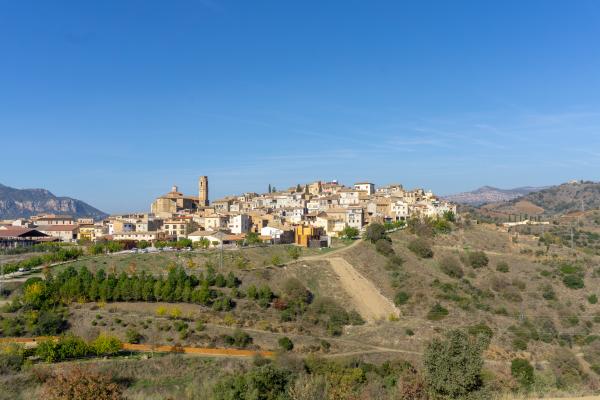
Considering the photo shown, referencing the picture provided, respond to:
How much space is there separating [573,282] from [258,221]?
34305 mm

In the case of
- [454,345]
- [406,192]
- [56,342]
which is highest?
[406,192]

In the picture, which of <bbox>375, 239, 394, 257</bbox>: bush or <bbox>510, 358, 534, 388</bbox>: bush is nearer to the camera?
<bbox>510, 358, 534, 388</bbox>: bush

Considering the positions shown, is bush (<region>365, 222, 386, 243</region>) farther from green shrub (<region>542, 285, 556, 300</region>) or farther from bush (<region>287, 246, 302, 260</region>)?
green shrub (<region>542, 285, 556, 300</region>)

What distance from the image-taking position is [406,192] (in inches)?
3319

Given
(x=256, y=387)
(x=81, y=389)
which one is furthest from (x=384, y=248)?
(x=81, y=389)

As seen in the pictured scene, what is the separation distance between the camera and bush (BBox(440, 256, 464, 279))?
168 ft

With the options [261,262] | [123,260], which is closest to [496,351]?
[261,262]

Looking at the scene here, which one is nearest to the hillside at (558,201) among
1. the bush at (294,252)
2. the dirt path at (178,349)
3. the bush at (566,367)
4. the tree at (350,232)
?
the tree at (350,232)

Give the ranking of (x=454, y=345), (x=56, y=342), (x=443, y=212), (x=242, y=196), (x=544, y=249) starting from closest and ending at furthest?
(x=454, y=345), (x=56, y=342), (x=544, y=249), (x=443, y=212), (x=242, y=196)

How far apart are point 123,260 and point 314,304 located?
53.9ft

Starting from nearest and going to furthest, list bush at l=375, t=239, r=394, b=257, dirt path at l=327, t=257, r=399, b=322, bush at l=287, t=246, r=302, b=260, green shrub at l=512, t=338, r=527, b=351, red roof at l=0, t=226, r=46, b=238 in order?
green shrub at l=512, t=338, r=527, b=351 → dirt path at l=327, t=257, r=399, b=322 → bush at l=287, t=246, r=302, b=260 → bush at l=375, t=239, r=394, b=257 → red roof at l=0, t=226, r=46, b=238

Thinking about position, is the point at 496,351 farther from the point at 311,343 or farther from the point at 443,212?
the point at 443,212

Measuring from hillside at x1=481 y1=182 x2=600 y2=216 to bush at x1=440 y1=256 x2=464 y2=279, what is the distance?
7212cm

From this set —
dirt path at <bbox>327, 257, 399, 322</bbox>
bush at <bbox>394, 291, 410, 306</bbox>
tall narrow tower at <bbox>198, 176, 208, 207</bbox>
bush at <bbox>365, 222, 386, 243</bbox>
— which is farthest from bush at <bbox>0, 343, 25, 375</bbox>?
tall narrow tower at <bbox>198, 176, 208, 207</bbox>
